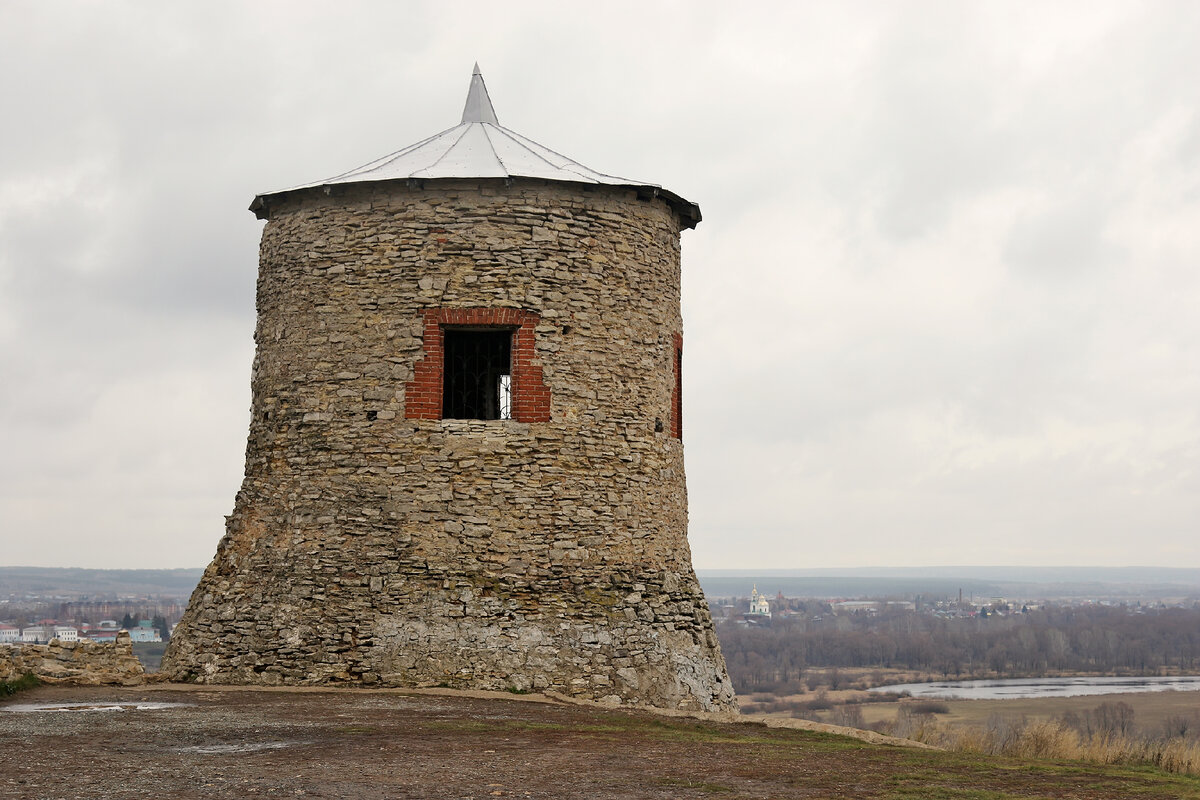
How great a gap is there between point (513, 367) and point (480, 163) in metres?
2.42

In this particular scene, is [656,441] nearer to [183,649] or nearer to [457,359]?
[457,359]

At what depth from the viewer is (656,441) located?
45.7 feet

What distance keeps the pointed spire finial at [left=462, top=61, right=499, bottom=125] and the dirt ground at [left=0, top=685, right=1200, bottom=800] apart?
308 inches

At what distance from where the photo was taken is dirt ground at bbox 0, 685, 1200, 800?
734 cm

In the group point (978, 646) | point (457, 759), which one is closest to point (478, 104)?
point (457, 759)

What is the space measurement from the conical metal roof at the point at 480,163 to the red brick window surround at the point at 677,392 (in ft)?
5.26

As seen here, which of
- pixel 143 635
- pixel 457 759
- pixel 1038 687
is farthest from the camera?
pixel 1038 687

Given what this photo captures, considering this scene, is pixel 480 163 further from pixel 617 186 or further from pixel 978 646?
pixel 978 646

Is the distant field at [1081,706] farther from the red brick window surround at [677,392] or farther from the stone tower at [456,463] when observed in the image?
the stone tower at [456,463]

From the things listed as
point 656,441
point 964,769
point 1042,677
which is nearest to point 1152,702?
point 1042,677

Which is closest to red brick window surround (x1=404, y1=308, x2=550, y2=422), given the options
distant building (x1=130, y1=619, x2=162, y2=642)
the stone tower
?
the stone tower

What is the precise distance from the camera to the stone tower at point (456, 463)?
41.4 feet

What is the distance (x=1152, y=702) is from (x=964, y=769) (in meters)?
48.0

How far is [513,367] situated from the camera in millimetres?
13172
